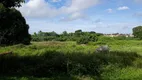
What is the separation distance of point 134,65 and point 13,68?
630 centimetres

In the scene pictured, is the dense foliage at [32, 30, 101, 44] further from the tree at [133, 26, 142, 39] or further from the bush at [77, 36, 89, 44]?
the tree at [133, 26, 142, 39]

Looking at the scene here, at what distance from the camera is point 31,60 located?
14.1 m

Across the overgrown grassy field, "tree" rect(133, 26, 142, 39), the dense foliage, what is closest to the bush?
the dense foliage

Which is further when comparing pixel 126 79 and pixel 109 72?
pixel 109 72

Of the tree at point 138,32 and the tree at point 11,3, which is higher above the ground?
the tree at point 11,3

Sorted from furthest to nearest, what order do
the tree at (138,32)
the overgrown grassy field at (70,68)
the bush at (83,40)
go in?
the tree at (138,32), the bush at (83,40), the overgrown grassy field at (70,68)

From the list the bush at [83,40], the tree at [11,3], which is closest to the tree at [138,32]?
the bush at [83,40]

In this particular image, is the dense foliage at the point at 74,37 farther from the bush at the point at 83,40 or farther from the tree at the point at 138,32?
the tree at the point at 138,32

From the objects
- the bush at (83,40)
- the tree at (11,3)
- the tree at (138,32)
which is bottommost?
→ the bush at (83,40)

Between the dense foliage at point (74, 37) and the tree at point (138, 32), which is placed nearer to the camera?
the dense foliage at point (74, 37)


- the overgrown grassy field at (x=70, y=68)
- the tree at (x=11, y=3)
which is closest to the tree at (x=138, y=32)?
the overgrown grassy field at (x=70, y=68)

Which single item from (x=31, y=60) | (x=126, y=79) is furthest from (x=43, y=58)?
(x=126, y=79)

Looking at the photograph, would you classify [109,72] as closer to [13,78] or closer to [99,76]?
[99,76]

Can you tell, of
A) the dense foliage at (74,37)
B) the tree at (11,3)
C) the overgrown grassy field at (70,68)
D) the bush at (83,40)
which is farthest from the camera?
the dense foliage at (74,37)
